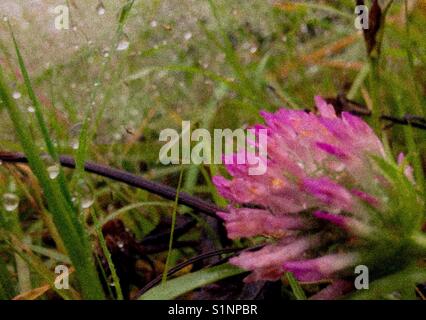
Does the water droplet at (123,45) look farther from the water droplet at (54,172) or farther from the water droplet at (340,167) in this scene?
the water droplet at (340,167)

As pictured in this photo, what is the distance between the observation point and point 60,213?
14.6 inches

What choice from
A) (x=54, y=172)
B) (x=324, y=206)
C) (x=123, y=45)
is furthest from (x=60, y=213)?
(x=123, y=45)

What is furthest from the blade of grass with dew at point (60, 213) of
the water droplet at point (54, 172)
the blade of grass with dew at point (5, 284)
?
the blade of grass with dew at point (5, 284)

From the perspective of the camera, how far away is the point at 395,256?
13.0 inches

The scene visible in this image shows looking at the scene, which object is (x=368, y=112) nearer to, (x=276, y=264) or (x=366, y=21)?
(x=366, y=21)

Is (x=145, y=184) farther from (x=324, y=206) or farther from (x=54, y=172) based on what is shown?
(x=324, y=206)

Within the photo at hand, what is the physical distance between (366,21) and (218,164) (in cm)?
23

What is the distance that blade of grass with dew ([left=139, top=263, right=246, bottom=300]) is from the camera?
38 centimetres

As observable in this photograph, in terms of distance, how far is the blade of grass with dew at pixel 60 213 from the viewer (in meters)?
0.37

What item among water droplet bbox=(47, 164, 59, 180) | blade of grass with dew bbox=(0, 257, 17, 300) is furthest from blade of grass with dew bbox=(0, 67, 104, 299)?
blade of grass with dew bbox=(0, 257, 17, 300)

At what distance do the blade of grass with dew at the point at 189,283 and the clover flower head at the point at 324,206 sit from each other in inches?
1.8

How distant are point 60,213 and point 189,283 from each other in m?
0.10
